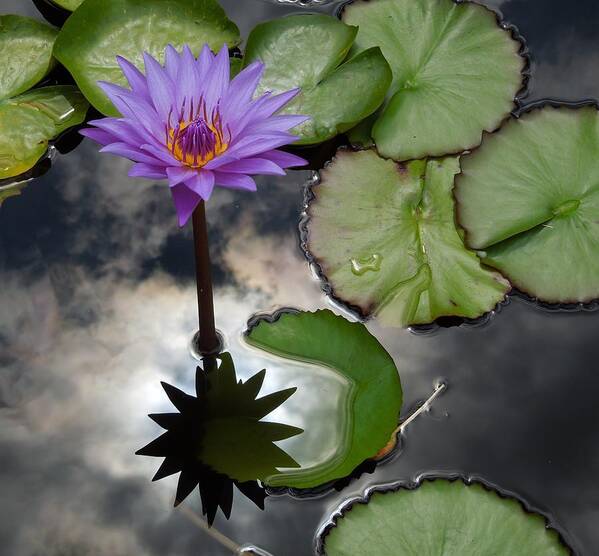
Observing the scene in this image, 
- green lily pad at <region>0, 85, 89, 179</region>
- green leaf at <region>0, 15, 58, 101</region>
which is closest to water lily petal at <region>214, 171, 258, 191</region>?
green lily pad at <region>0, 85, 89, 179</region>

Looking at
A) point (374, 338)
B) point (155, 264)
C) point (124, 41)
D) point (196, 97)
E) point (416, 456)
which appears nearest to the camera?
point (196, 97)

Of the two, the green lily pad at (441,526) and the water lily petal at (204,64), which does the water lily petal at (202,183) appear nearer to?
the water lily petal at (204,64)

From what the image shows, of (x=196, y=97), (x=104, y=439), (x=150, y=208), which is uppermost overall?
(x=196, y=97)

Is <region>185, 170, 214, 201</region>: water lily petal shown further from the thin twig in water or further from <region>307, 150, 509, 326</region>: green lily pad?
the thin twig in water

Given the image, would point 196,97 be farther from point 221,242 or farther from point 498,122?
point 498,122

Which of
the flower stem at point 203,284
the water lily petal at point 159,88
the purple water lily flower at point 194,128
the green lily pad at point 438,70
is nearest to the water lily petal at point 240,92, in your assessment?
the purple water lily flower at point 194,128

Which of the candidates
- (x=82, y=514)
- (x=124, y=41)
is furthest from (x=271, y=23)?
(x=82, y=514)
